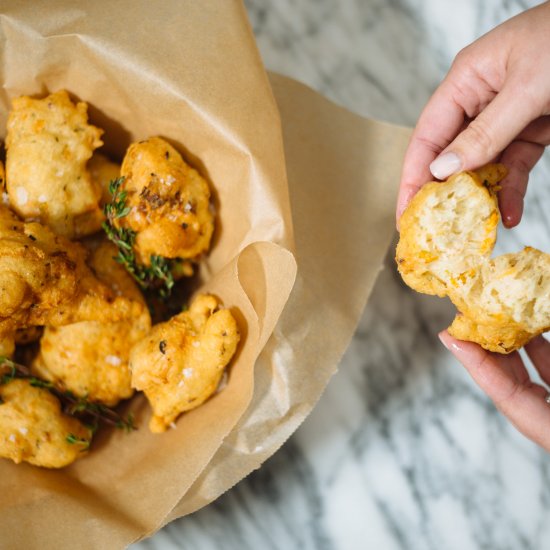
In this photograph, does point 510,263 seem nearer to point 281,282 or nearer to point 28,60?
point 281,282

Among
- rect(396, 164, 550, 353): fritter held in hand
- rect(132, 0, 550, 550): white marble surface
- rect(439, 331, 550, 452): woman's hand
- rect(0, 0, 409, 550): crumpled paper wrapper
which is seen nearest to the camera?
rect(396, 164, 550, 353): fritter held in hand

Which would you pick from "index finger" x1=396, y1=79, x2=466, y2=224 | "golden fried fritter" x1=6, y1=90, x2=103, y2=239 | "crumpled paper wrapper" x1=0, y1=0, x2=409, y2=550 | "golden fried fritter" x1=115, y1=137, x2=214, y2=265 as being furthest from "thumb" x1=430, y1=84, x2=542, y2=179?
"golden fried fritter" x1=6, y1=90, x2=103, y2=239

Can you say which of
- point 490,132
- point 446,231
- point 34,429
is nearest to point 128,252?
point 34,429

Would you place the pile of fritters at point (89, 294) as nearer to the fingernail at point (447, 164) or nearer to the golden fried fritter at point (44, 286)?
the golden fried fritter at point (44, 286)

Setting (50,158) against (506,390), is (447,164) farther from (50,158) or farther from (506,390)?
(50,158)

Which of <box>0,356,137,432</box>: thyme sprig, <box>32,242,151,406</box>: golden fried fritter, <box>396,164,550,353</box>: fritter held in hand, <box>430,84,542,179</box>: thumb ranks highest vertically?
<box>430,84,542,179</box>: thumb

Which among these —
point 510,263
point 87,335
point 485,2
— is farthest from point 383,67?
point 87,335

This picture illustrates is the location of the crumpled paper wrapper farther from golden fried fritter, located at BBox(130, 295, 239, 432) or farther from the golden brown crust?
the golden brown crust

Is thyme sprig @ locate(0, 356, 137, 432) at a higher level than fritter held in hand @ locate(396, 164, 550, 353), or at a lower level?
lower
